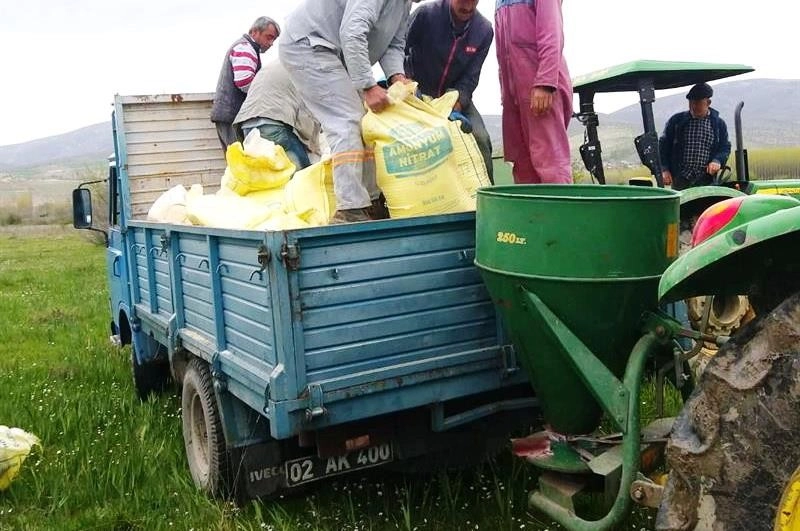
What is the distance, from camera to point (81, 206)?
5957 mm

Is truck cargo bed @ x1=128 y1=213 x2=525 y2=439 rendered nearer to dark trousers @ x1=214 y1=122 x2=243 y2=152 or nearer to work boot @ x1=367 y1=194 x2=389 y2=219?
work boot @ x1=367 y1=194 x2=389 y2=219

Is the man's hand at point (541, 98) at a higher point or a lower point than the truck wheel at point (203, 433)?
higher

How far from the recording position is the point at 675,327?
2633mm

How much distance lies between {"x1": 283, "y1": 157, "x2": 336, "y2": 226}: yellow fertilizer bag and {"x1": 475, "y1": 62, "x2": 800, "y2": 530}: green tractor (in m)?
1.10

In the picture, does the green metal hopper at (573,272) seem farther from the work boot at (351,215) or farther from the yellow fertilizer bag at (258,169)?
the yellow fertilizer bag at (258,169)

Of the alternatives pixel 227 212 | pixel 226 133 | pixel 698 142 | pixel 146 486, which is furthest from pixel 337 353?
pixel 698 142

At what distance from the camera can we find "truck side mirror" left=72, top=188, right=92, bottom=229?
5930 mm

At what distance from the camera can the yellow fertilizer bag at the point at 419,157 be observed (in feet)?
12.0

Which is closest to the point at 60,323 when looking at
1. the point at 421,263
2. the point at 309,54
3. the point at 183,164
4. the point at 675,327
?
the point at 183,164

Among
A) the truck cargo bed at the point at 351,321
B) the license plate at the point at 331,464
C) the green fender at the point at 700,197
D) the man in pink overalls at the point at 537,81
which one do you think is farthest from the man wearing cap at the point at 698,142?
the license plate at the point at 331,464

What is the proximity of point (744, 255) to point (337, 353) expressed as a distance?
1.47 metres

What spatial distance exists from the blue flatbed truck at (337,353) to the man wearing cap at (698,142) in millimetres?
3989

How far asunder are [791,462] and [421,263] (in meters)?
1.57

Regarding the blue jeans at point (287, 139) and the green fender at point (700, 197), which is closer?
the green fender at point (700, 197)
